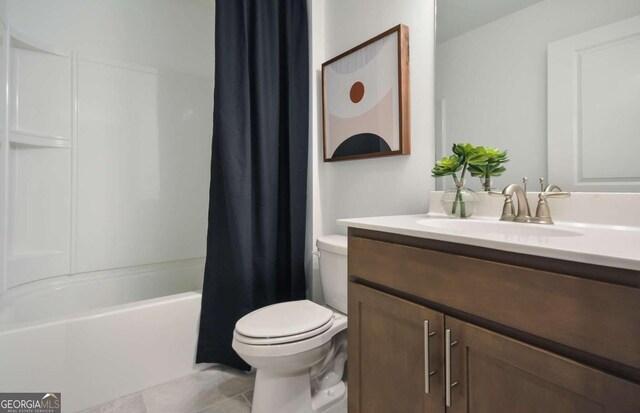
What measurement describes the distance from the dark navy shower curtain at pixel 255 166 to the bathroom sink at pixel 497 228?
0.92 metres

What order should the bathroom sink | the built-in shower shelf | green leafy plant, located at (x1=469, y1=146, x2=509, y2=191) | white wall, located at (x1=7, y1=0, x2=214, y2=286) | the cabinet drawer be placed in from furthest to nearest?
1. white wall, located at (x1=7, y1=0, x2=214, y2=286)
2. the built-in shower shelf
3. green leafy plant, located at (x1=469, y1=146, x2=509, y2=191)
4. the bathroom sink
5. the cabinet drawer

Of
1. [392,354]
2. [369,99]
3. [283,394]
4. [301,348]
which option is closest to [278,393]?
[283,394]

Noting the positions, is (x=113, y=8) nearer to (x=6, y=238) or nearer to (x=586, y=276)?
(x=6, y=238)

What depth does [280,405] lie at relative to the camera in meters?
1.26

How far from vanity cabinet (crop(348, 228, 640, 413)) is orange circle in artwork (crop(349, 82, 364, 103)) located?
0.91 metres

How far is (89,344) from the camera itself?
1.37m

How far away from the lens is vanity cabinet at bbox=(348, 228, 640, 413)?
52 centimetres

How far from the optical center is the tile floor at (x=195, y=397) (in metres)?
1.38

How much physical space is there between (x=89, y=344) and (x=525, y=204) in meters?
1.81

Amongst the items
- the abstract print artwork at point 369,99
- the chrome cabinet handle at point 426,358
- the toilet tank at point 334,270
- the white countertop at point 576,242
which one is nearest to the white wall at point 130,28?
the abstract print artwork at point 369,99

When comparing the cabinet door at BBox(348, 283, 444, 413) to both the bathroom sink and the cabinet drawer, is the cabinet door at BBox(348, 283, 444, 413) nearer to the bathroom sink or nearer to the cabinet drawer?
the cabinet drawer

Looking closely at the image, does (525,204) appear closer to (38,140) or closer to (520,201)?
(520,201)

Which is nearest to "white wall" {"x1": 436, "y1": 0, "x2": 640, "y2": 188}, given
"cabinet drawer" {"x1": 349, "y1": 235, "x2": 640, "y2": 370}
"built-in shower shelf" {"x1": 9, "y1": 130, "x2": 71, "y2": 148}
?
"cabinet drawer" {"x1": 349, "y1": 235, "x2": 640, "y2": 370}

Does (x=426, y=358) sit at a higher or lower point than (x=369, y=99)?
lower
